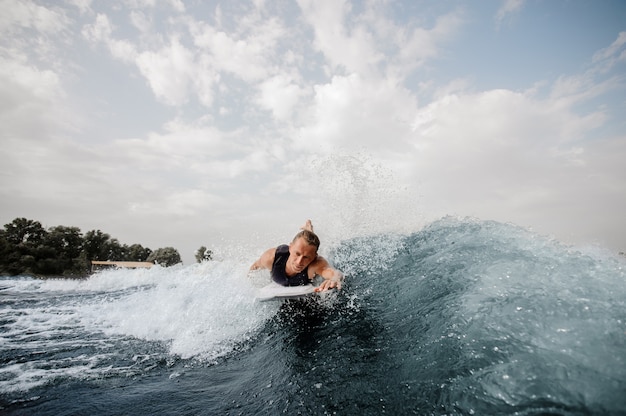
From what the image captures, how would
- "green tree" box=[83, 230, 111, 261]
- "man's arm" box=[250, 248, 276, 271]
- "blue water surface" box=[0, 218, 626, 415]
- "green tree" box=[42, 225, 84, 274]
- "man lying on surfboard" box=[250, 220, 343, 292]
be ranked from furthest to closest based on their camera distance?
"green tree" box=[83, 230, 111, 261] → "green tree" box=[42, 225, 84, 274] → "man's arm" box=[250, 248, 276, 271] → "man lying on surfboard" box=[250, 220, 343, 292] → "blue water surface" box=[0, 218, 626, 415]

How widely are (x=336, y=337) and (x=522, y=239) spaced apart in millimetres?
3262

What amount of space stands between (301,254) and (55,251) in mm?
55488

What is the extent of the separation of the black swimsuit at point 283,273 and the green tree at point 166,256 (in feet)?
194

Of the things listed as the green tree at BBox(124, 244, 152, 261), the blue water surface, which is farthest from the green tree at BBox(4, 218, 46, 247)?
the blue water surface

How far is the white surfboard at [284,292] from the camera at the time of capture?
16.5 ft

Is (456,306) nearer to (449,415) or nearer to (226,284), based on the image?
(449,415)

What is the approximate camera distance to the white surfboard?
16.5ft

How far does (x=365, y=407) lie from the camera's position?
98.3 inches

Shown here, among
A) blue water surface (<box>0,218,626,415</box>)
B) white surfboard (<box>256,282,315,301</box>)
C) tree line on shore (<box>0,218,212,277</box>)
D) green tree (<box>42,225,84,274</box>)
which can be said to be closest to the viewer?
blue water surface (<box>0,218,626,415</box>)

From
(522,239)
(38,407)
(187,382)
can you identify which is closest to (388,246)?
(522,239)

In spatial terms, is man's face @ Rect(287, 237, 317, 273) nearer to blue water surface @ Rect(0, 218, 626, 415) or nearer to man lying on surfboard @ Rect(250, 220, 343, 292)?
man lying on surfboard @ Rect(250, 220, 343, 292)

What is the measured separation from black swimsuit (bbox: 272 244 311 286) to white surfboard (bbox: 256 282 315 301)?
8.2 inches

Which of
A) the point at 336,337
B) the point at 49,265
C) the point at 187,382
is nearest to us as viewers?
the point at 187,382

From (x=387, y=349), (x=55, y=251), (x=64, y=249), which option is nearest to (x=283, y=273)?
(x=387, y=349)
